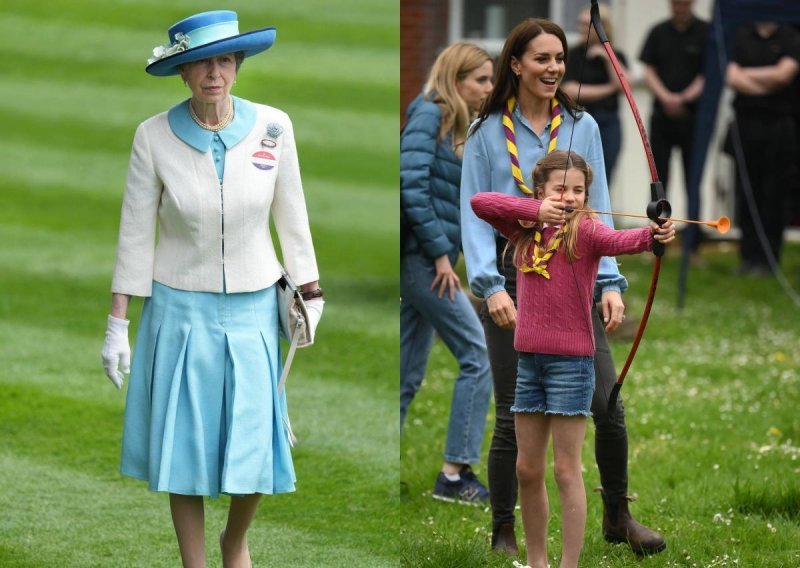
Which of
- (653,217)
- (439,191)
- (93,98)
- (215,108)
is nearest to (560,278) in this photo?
(653,217)

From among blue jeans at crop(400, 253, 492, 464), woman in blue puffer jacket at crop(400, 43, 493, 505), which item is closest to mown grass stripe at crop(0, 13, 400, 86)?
blue jeans at crop(400, 253, 492, 464)

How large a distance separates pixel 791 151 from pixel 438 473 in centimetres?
719

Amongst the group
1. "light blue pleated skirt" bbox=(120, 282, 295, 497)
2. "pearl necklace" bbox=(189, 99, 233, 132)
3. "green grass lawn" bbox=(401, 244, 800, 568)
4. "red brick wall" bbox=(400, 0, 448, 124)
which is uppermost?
"red brick wall" bbox=(400, 0, 448, 124)

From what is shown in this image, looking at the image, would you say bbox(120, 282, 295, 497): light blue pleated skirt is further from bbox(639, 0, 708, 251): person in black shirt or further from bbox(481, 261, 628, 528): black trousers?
bbox(639, 0, 708, 251): person in black shirt

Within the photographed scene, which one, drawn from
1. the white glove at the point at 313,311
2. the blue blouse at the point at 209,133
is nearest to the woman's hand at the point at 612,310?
the white glove at the point at 313,311

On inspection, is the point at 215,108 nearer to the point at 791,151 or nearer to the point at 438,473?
the point at 438,473

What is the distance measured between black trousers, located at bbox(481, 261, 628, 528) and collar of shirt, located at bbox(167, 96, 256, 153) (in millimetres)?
1043

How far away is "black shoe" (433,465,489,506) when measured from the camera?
6672 mm

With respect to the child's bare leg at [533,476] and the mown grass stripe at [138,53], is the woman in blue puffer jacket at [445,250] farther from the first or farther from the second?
the mown grass stripe at [138,53]

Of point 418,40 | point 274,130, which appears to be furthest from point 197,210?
point 418,40

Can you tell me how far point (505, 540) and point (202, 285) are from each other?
1530mm

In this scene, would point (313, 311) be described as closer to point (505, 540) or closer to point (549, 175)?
point (549, 175)

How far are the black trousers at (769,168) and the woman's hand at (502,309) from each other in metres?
8.83

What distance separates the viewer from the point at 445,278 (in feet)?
21.7
